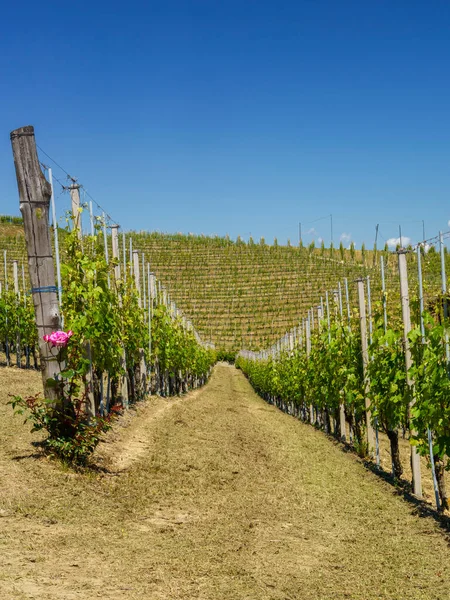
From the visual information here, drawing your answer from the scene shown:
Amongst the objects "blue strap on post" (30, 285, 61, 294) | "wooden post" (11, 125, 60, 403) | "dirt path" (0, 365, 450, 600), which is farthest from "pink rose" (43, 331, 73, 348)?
"dirt path" (0, 365, 450, 600)

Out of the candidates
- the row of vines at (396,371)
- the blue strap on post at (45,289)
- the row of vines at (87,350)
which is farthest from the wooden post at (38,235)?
the row of vines at (396,371)

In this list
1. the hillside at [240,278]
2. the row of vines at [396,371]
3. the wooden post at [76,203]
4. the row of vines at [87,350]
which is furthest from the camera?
the hillside at [240,278]

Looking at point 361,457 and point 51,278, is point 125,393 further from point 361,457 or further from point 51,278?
point 51,278

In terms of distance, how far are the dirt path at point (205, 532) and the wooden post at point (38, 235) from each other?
1.05 metres

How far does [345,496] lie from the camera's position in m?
6.95

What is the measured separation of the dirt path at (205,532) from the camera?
3820mm

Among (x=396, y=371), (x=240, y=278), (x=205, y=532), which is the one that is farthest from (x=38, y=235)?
(x=240, y=278)

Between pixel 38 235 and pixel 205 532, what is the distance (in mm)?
3463

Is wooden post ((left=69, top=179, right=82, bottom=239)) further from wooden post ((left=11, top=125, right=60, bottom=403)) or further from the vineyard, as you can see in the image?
wooden post ((left=11, top=125, right=60, bottom=403))

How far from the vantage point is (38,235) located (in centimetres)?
646

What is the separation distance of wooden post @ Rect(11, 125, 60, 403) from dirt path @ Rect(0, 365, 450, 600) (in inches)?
41.2

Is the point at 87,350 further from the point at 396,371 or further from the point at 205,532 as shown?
the point at 396,371

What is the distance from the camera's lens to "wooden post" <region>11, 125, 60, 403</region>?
6398 millimetres

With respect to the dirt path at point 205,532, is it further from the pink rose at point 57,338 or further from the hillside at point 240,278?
the hillside at point 240,278
